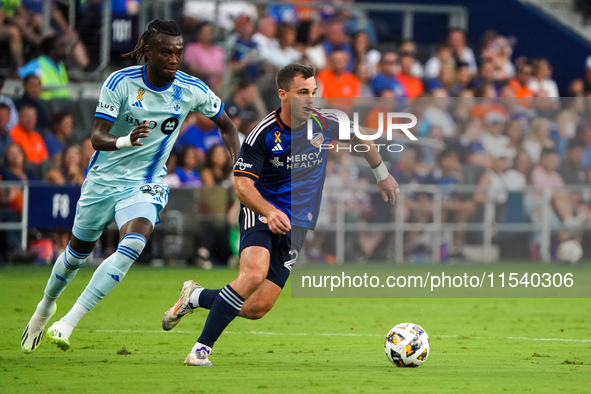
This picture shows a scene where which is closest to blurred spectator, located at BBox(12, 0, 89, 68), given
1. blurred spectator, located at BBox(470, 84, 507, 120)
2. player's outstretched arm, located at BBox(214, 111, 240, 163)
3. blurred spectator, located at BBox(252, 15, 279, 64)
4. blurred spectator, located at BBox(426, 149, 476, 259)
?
blurred spectator, located at BBox(252, 15, 279, 64)

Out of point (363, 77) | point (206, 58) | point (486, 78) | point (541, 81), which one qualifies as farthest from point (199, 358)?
point (541, 81)

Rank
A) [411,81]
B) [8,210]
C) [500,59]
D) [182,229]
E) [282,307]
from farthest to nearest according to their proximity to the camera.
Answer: [500,59] < [411,81] < [182,229] < [8,210] < [282,307]

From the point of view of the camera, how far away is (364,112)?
1688cm

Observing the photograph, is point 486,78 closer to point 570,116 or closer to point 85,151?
point 570,116

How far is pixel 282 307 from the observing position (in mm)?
11734

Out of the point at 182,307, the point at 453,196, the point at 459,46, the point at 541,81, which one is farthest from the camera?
the point at 541,81

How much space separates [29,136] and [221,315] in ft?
30.4

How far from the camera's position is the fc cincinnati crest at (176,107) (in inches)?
310

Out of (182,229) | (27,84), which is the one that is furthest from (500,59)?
(27,84)

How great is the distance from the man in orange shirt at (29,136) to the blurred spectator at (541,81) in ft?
32.9

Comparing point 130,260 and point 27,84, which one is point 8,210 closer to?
point 27,84

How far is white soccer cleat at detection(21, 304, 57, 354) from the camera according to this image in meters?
7.53

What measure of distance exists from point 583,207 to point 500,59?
4.48 meters

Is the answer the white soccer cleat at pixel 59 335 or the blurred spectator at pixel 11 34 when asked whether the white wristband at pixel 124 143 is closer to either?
the white soccer cleat at pixel 59 335
